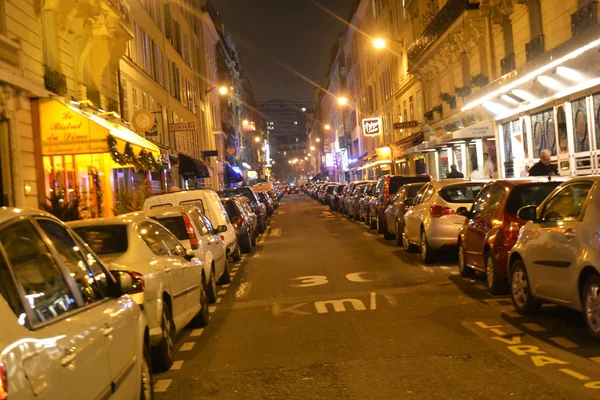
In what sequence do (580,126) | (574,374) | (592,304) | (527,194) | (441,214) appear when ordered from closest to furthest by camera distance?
1. (574,374)
2. (592,304)
3. (527,194)
4. (441,214)
5. (580,126)

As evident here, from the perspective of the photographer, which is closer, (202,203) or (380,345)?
(380,345)

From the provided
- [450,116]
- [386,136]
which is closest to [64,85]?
[450,116]

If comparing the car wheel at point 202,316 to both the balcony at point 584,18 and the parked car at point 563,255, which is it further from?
the balcony at point 584,18

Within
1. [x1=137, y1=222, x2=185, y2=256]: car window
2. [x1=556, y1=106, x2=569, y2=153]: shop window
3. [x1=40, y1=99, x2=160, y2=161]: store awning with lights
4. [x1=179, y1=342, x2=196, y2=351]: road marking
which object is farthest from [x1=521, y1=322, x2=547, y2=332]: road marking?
[x1=556, y1=106, x2=569, y2=153]: shop window

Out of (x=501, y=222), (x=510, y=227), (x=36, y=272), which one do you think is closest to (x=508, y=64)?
(x=501, y=222)

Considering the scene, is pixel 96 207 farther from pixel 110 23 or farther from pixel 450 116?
pixel 450 116

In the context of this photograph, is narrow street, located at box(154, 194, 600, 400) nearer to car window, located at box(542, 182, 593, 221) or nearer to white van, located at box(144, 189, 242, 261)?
car window, located at box(542, 182, 593, 221)

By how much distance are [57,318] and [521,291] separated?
21.9ft

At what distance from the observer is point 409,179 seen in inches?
896

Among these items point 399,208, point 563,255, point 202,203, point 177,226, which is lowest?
point 563,255

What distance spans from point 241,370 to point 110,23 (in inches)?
691

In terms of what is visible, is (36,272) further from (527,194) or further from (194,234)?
(527,194)

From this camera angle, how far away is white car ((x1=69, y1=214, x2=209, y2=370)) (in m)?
7.11

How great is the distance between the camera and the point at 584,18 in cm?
1786
